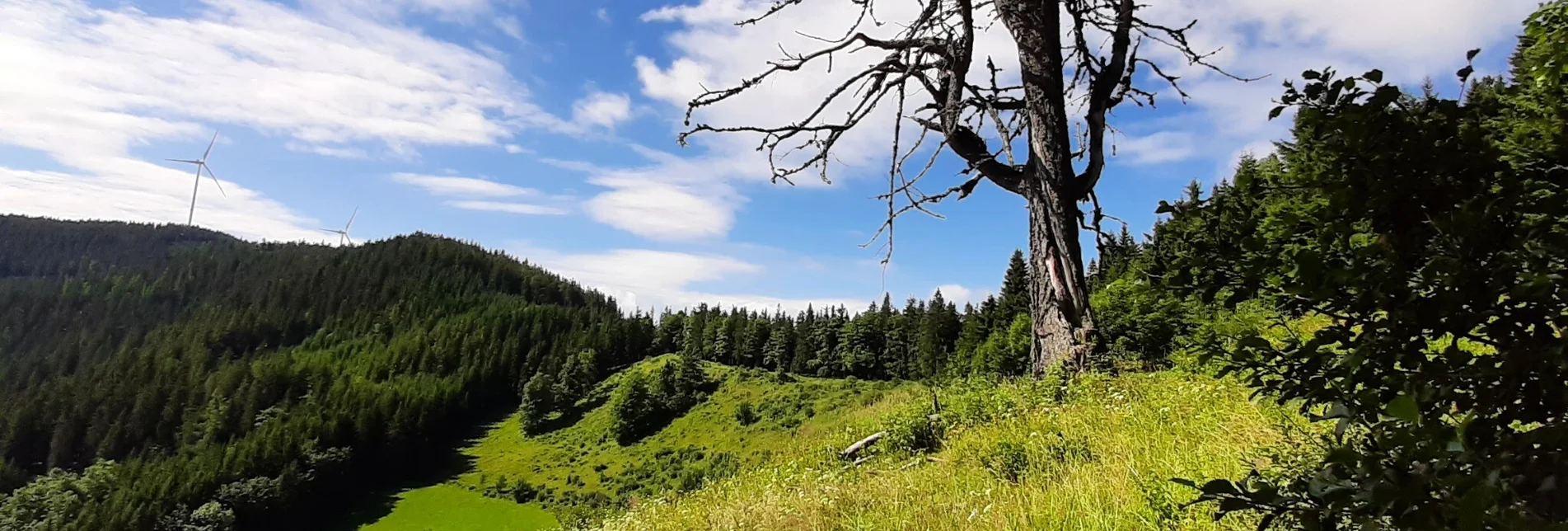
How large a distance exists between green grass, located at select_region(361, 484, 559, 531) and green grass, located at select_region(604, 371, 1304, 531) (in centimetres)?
9284

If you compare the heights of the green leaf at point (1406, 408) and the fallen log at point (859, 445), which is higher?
the green leaf at point (1406, 408)

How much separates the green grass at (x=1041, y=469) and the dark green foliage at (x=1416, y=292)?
2026 millimetres

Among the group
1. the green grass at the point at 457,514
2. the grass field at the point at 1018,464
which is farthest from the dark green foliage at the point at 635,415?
the grass field at the point at 1018,464

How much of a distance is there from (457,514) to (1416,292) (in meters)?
126

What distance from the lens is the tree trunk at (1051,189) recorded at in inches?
299

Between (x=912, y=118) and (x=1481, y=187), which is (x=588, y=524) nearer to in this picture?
(x=912, y=118)

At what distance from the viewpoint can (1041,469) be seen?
569 cm

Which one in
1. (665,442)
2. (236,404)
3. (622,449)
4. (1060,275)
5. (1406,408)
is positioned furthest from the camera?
(236,404)

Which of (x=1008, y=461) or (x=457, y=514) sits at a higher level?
(x=1008, y=461)

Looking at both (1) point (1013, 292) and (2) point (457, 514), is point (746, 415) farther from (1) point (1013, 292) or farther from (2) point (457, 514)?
(1) point (1013, 292)

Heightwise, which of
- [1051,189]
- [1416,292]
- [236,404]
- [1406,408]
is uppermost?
[1051,189]

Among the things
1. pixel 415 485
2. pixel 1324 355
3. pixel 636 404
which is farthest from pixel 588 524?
pixel 415 485

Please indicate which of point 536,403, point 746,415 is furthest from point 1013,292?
point 536,403

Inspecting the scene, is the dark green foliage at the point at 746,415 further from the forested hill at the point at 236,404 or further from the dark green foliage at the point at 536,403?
the forested hill at the point at 236,404
